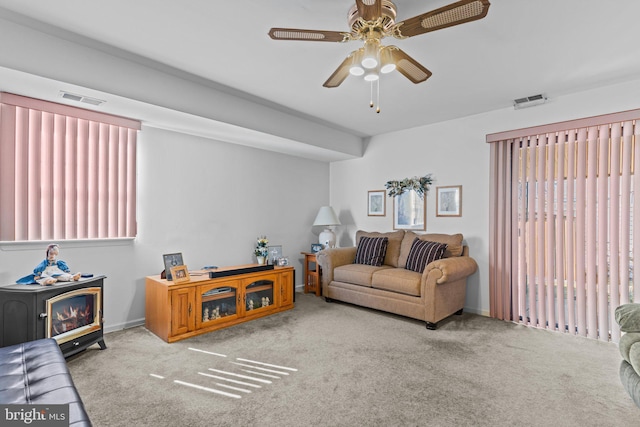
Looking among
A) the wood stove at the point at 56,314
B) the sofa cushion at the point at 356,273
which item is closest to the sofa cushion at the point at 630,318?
the sofa cushion at the point at 356,273

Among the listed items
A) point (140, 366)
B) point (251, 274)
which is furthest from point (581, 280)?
point (140, 366)

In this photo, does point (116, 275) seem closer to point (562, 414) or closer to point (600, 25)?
point (562, 414)

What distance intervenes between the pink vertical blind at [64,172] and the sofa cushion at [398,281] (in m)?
2.85

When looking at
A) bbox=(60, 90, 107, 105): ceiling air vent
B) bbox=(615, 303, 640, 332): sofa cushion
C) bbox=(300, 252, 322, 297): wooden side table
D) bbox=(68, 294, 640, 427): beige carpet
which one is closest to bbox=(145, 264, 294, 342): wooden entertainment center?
bbox=(68, 294, 640, 427): beige carpet

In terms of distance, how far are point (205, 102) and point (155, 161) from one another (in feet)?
3.19

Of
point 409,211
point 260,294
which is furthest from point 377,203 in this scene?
point 260,294

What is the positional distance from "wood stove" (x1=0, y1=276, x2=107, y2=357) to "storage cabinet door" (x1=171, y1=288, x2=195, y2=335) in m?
0.59

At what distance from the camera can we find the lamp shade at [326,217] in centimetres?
507

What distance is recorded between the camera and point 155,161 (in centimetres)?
361

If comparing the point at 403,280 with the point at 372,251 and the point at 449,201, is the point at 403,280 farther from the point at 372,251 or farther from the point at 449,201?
the point at 449,201

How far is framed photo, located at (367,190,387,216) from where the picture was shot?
5.06m

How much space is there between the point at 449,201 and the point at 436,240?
58 cm

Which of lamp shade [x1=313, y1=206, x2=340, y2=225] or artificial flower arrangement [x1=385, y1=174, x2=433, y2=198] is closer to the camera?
artificial flower arrangement [x1=385, y1=174, x2=433, y2=198]

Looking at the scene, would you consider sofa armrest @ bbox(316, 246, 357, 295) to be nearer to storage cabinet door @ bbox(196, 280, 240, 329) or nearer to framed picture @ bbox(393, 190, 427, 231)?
framed picture @ bbox(393, 190, 427, 231)
